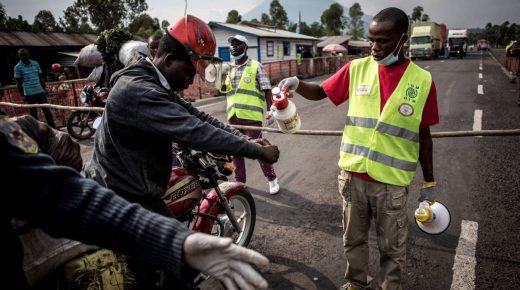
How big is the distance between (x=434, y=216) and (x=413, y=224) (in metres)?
1.20

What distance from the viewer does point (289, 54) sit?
32.8m

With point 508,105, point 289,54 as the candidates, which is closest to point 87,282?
point 508,105

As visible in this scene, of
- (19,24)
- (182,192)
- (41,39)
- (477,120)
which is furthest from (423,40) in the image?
(19,24)

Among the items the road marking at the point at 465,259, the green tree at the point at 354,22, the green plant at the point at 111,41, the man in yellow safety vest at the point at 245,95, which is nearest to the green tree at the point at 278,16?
the green tree at the point at 354,22

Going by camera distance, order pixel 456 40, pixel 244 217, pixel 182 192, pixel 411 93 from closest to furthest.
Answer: pixel 411 93 → pixel 182 192 → pixel 244 217 → pixel 456 40

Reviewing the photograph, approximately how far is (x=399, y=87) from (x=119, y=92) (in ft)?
5.93

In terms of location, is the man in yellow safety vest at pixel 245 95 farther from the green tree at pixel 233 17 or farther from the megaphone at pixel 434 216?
the green tree at pixel 233 17

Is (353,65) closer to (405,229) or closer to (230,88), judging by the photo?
(405,229)

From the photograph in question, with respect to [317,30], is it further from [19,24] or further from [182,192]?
[182,192]

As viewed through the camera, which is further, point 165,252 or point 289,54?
point 289,54

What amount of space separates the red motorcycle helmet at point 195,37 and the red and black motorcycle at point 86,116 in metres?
5.52

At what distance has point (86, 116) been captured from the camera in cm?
758

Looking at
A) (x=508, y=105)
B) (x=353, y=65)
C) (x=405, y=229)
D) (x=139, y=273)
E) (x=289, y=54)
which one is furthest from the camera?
(x=289, y=54)

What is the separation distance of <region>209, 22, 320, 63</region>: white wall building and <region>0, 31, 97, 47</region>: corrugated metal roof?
424 inches
